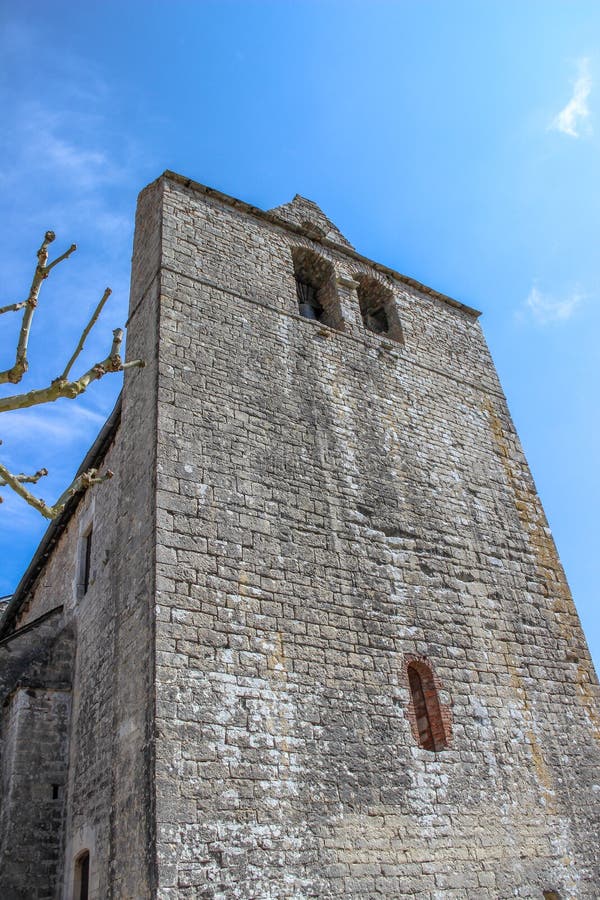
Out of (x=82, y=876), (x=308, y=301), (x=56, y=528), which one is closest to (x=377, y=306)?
(x=308, y=301)

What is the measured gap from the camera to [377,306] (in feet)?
38.8

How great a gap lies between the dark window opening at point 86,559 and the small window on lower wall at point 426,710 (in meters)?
4.38

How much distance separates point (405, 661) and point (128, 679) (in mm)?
2949

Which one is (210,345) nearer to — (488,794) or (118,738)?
(118,738)

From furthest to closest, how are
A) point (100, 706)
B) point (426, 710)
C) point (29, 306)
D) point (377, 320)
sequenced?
1. point (377, 320)
2. point (426, 710)
3. point (100, 706)
4. point (29, 306)

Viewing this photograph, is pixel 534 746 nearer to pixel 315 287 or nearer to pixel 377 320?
pixel 377 320

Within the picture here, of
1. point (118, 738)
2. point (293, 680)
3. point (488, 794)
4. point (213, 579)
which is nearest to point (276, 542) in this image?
point (213, 579)

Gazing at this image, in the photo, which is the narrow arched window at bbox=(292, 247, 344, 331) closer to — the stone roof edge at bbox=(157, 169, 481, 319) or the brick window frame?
the stone roof edge at bbox=(157, 169, 481, 319)

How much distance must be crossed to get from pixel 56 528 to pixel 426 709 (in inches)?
259

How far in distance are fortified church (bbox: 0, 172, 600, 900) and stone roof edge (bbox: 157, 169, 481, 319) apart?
2.3 inches

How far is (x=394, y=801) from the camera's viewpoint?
265 inches

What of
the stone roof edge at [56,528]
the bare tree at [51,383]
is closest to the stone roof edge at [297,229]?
the stone roof edge at [56,528]

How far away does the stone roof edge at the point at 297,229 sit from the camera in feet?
32.6

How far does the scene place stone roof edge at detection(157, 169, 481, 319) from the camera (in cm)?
992
